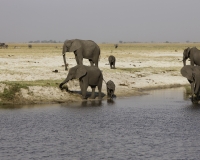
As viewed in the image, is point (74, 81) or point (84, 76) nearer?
point (84, 76)

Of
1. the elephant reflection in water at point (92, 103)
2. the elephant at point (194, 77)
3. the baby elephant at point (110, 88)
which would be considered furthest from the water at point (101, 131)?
the baby elephant at point (110, 88)

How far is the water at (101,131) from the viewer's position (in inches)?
614

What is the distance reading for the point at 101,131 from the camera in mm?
18875

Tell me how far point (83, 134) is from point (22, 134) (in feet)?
6.79

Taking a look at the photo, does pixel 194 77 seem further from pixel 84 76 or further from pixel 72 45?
pixel 72 45

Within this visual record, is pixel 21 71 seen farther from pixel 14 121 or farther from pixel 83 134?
pixel 83 134

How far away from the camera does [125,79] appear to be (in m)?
34.8

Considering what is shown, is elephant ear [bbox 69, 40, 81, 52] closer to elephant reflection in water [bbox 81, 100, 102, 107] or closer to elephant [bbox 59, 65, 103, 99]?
elephant [bbox 59, 65, 103, 99]

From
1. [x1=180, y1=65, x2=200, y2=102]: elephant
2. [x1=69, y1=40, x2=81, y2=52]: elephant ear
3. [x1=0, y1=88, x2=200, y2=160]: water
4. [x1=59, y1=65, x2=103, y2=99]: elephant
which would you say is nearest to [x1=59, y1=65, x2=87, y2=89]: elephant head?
[x1=59, y1=65, x2=103, y2=99]: elephant

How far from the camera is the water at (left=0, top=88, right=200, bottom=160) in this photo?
51.1 ft

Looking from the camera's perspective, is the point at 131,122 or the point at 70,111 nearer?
the point at 131,122

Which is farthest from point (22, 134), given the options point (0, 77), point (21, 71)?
point (21, 71)

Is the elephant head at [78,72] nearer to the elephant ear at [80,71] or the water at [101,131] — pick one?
the elephant ear at [80,71]

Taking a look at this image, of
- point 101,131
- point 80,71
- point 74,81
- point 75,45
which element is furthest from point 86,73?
point 101,131
